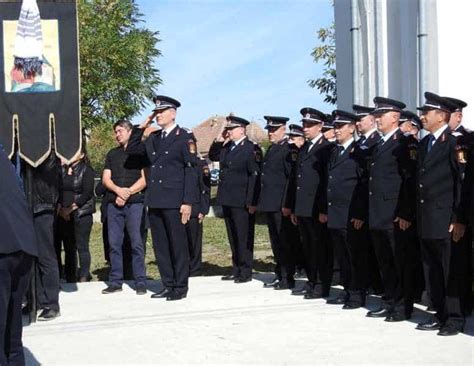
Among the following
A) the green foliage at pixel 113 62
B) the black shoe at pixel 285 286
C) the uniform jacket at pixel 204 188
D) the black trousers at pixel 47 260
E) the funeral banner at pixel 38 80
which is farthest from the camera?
the green foliage at pixel 113 62

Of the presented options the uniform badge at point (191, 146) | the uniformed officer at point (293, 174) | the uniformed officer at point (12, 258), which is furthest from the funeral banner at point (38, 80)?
the uniformed officer at point (293, 174)

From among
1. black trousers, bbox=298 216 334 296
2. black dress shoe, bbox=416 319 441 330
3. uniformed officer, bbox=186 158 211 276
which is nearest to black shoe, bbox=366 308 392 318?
black dress shoe, bbox=416 319 441 330

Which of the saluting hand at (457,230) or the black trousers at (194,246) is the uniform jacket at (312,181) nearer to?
the saluting hand at (457,230)

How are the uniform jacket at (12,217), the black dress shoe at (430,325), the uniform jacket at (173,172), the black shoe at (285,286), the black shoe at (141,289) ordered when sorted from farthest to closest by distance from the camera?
the black shoe at (285,286) → the black shoe at (141,289) → the uniform jacket at (173,172) → the black dress shoe at (430,325) → the uniform jacket at (12,217)

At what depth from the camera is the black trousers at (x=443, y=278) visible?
5.85 metres

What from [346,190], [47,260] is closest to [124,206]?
[47,260]

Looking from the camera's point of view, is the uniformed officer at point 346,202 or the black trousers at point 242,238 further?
the black trousers at point 242,238

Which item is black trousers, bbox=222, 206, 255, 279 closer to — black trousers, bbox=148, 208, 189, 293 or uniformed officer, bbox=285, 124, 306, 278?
uniformed officer, bbox=285, 124, 306, 278

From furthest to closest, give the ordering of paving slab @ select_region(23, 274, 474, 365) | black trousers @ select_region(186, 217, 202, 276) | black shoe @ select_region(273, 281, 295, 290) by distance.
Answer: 1. black trousers @ select_region(186, 217, 202, 276)
2. black shoe @ select_region(273, 281, 295, 290)
3. paving slab @ select_region(23, 274, 474, 365)

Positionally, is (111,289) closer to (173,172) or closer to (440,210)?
(173,172)

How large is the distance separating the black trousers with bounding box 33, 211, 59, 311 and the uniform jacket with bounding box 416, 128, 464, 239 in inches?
133

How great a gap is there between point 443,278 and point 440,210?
575 millimetres

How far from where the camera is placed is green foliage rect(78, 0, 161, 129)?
26.6 metres

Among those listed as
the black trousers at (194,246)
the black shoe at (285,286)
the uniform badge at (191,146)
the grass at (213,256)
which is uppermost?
the uniform badge at (191,146)
